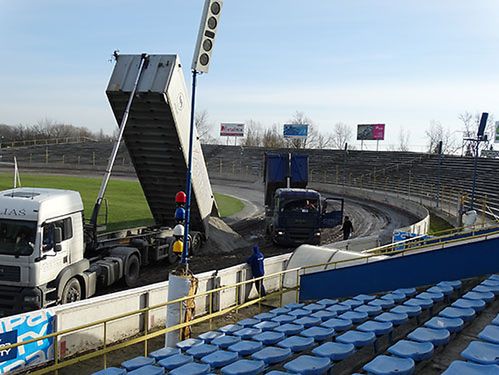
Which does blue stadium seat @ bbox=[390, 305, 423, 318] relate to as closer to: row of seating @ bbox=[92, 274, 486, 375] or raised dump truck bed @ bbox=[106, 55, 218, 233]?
row of seating @ bbox=[92, 274, 486, 375]

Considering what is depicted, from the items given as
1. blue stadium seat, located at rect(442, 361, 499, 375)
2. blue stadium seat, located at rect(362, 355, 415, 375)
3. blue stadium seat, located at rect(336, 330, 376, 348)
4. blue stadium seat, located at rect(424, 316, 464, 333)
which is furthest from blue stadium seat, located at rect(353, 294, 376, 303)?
blue stadium seat, located at rect(442, 361, 499, 375)

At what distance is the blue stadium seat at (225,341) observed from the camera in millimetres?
7402

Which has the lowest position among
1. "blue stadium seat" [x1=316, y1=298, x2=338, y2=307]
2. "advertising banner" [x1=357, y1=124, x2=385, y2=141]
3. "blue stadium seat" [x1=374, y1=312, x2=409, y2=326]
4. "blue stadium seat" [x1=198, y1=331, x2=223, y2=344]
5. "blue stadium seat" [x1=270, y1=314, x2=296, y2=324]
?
"blue stadium seat" [x1=316, y1=298, x2=338, y2=307]

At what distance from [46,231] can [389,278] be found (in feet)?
25.1

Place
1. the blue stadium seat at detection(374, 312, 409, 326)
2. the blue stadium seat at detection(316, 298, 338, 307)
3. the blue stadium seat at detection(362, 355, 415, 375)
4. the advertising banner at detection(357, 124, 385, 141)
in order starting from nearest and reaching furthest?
the blue stadium seat at detection(362, 355, 415, 375)
the blue stadium seat at detection(374, 312, 409, 326)
the blue stadium seat at detection(316, 298, 338, 307)
the advertising banner at detection(357, 124, 385, 141)

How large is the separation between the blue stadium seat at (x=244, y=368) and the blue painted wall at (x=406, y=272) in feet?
18.4

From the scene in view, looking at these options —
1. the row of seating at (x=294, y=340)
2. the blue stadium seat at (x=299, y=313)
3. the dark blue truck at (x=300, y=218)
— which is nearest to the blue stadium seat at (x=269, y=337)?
the row of seating at (x=294, y=340)

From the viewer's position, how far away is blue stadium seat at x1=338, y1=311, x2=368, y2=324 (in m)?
8.46

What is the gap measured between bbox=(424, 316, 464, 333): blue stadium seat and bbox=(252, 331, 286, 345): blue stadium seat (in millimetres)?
2193

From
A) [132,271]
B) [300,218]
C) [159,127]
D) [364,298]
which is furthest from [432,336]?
[300,218]

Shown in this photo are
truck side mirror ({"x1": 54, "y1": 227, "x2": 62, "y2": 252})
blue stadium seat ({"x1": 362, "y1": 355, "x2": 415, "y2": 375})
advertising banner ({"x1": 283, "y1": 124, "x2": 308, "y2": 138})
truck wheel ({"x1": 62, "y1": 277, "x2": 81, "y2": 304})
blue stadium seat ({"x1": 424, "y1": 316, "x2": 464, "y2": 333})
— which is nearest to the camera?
blue stadium seat ({"x1": 362, "y1": 355, "x2": 415, "y2": 375})

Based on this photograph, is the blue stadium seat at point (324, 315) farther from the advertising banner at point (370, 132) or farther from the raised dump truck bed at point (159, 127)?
the advertising banner at point (370, 132)

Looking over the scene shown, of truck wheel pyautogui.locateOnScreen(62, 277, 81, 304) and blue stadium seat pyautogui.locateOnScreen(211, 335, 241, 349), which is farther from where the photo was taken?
truck wheel pyautogui.locateOnScreen(62, 277, 81, 304)

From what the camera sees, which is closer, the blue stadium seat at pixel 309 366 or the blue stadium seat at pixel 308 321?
the blue stadium seat at pixel 309 366
